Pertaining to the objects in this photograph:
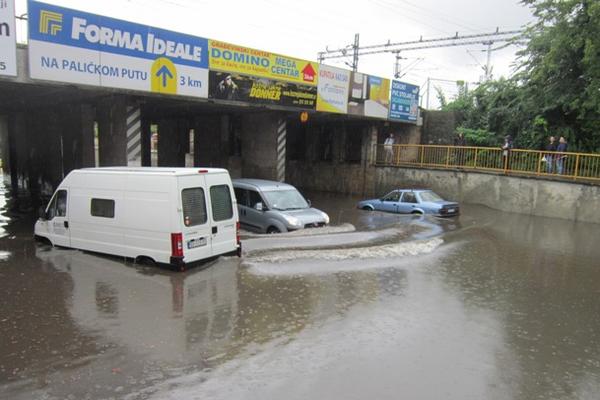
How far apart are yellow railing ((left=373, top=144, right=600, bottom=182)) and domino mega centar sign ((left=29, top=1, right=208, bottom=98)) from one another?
12.7 meters

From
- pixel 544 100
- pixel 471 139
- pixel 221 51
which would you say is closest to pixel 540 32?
pixel 544 100

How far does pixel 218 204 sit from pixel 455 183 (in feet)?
51.8

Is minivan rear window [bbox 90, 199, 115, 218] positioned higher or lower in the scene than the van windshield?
higher

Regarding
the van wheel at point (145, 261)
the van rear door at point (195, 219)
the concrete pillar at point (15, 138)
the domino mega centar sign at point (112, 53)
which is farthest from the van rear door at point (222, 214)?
the concrete pillar at point (15, 138)

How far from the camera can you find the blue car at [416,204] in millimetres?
17969

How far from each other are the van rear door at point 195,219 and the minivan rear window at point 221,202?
24cm

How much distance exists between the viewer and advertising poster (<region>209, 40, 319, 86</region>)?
16.3 metres

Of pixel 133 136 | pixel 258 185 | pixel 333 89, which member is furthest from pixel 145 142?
pixel 258 185

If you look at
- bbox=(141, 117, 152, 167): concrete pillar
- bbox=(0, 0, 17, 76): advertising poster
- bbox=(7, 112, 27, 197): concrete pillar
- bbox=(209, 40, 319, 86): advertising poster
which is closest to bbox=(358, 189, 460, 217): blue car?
bbox=(209, 40, 319, 86): advertising poster

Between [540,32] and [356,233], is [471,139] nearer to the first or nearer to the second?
[540,32]

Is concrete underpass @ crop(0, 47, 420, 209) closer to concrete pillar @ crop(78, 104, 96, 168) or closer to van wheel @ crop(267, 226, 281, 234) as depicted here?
concrete pillar @ crop(78, 104, 96, 168)

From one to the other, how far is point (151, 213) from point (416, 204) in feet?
39.1

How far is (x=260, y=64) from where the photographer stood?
58.2 feet

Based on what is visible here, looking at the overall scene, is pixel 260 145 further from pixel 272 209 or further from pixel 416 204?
pixel 272 209
